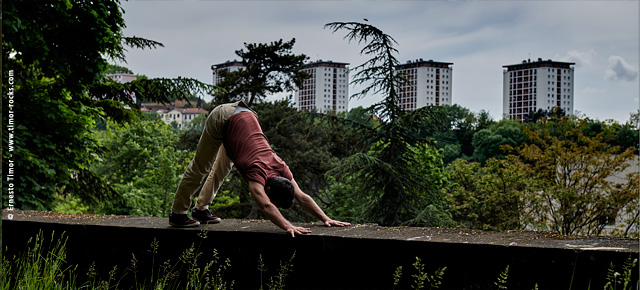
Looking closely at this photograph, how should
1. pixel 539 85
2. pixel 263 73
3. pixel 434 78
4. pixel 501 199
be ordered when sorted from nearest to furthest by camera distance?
pixel 501 199 → pixel 263 73 → pixel 434 78 → pixel 539 85

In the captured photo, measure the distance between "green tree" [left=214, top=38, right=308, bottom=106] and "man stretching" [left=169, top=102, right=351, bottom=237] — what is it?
2209 centimetres

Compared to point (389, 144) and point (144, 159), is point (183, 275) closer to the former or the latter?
point (389, 144)

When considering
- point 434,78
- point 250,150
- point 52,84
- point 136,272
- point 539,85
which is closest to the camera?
point 136,272

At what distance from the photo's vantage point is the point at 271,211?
3279 mm

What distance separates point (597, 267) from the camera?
2.53 m

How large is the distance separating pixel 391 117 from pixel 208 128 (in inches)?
316

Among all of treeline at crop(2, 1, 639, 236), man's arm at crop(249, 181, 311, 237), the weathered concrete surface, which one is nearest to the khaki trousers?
the weathered concrete surface

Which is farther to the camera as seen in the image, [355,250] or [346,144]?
[346,144]

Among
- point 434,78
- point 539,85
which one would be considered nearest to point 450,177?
point 434,78

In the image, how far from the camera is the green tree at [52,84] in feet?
30.9

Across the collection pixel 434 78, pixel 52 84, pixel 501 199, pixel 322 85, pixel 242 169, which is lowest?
pixel 501 199

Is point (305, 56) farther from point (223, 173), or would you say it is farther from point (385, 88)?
point (223, 173)

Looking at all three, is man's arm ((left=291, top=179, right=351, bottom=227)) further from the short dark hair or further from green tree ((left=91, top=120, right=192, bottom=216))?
green tree ((left=91, top=120, right=192, bottom=216))

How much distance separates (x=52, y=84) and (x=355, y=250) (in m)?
9.40
